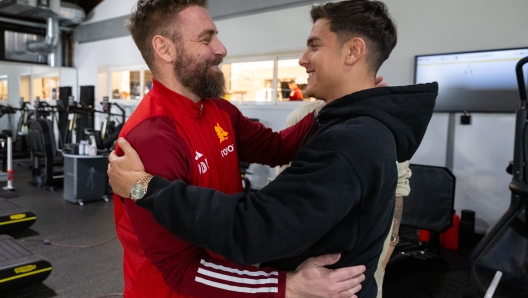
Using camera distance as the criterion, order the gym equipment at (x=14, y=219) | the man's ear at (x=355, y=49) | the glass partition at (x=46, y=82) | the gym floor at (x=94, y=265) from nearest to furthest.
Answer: the man's ear at (x=355, y=49)
the gym floor at (x=94, y=265)
the gym equipment at (x=14, y=219)
the glass partition at (x=46, y=82)

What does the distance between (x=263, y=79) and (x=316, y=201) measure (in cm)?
630

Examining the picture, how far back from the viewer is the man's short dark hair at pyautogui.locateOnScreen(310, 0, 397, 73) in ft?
3.34

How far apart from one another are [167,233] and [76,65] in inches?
439

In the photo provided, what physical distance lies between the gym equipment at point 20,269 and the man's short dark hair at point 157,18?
96.6 inches

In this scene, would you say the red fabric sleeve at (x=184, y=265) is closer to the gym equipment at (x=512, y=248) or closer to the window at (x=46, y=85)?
the gym equipment at (x=512, y=248)

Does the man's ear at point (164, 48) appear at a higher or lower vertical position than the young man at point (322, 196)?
higher

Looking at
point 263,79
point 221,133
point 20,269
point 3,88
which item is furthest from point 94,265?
point 3,88

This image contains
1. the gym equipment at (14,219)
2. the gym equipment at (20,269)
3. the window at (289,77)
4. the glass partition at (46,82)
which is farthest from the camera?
the glass partition at (46,82)

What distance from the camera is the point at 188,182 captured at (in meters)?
0.97

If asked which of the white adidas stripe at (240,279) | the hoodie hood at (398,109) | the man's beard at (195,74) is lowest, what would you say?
the white adidas stripe at (240,279)

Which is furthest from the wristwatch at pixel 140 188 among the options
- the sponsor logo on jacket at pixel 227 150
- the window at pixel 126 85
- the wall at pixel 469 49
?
the window at pixel 126 85

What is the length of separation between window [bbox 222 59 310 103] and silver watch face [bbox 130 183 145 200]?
5371mm

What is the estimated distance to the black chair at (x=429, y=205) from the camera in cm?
360

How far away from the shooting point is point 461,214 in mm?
4434
